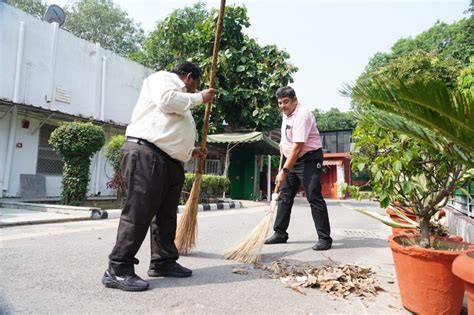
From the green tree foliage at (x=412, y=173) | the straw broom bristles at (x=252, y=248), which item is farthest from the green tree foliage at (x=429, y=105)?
the straw broom bristles at (x=252, y=248)

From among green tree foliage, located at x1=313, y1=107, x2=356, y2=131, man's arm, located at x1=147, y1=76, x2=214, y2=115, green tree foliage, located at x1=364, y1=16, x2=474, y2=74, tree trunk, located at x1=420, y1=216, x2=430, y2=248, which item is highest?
green tree foliage, located at x1=364, y1=16, x2=474, y2=74

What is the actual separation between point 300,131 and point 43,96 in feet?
28.7

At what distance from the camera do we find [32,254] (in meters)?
2.88

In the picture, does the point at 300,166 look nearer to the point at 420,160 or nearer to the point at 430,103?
the point at 420,160

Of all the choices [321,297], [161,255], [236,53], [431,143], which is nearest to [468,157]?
[431,143]

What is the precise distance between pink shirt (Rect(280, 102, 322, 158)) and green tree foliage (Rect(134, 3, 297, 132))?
28.8ft

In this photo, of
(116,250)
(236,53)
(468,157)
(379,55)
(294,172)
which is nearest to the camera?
(468,157)

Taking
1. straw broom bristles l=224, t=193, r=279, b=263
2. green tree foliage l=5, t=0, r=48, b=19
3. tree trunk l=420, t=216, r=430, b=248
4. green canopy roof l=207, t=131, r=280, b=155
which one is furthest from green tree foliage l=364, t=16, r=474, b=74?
green tree foliage l=5, t=0, r=48, b=19

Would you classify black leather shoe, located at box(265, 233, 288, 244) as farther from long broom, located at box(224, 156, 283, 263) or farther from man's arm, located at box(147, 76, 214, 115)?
man's arm, located at box(147, 76, 214, 115)

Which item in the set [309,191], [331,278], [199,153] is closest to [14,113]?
[199,153]

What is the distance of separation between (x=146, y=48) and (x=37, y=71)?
12601mm

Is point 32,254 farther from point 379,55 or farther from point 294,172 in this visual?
point 379,55

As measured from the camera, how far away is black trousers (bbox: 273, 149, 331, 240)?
3.55 metres

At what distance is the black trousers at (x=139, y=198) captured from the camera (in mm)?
2137
